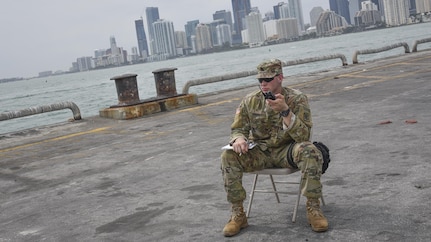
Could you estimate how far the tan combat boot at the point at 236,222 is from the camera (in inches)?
187

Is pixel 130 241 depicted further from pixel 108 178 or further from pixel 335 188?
pixel 108 178

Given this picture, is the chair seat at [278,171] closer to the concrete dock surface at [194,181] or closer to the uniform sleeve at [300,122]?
the uniform sleeve at [300,122]

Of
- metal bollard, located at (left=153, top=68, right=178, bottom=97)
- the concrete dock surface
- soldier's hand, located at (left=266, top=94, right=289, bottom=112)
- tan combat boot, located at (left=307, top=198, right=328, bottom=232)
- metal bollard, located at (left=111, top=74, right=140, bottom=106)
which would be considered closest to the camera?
tan combat boot, located at (left=307, top=198, right=328, bottom=232)

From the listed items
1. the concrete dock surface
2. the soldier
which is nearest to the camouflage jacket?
the soldier

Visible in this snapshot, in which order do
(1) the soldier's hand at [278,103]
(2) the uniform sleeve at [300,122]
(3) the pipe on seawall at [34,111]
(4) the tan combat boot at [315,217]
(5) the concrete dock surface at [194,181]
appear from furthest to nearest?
(3) the pipe on seawall at [34,111]
(5) the concrete dock surface at [194,181]
(2) the uniform sleeve at [300,122]
(1) the soldier's hand at [278,103]
(4) the tan combat boot at [315,217]

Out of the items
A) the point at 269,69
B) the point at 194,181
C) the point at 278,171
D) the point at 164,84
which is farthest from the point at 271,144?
the point at 164,84

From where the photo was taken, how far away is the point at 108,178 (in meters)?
7.73

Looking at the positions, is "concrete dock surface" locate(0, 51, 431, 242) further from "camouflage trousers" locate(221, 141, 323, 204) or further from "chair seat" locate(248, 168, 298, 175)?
"chair seat" locate(248, 168, 298, 175)

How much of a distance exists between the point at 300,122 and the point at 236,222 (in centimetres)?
99

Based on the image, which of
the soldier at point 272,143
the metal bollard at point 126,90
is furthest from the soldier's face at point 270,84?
the metal bollard at point 126,90

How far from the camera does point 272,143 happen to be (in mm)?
5098

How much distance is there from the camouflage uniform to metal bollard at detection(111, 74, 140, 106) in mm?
9923

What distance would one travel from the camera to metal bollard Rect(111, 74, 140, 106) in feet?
48.6

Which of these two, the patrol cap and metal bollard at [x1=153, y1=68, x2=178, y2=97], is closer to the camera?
the patrol cap
